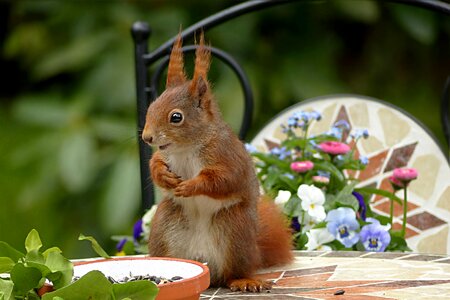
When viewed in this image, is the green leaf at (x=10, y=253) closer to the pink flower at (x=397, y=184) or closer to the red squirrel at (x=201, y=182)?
the red squirrel at (x=201, y=182)

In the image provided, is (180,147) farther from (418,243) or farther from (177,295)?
(418,243)

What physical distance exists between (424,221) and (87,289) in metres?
1.42

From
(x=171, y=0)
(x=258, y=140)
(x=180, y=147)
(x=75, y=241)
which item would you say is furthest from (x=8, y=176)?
(x=180, y=147)

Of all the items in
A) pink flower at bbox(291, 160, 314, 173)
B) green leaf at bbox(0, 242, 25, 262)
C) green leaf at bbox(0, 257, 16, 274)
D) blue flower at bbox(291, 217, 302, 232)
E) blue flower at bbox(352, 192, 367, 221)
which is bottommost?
blue flower at bbox(291, 217, 302, 232)

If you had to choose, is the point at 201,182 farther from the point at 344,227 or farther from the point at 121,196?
the point at 121,196

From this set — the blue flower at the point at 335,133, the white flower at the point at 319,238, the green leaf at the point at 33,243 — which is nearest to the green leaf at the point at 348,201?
the white flower at the point at 319,238

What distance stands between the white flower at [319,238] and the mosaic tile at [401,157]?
447mm

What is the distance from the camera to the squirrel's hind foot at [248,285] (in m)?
1.50

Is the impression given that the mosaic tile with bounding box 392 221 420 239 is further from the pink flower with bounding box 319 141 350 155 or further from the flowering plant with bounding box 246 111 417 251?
the pink flower with bounding box 319 141 350 155

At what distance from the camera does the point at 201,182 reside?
1.45m

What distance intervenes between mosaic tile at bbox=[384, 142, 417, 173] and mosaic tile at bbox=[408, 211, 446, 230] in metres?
0.14

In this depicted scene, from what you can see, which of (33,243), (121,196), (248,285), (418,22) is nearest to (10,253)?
(33,243)

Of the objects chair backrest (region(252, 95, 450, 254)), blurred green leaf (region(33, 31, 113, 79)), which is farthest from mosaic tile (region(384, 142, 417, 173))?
blurred green leaf (region(33, 31, 113, 79))

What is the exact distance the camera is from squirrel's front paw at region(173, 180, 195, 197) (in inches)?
56.7
